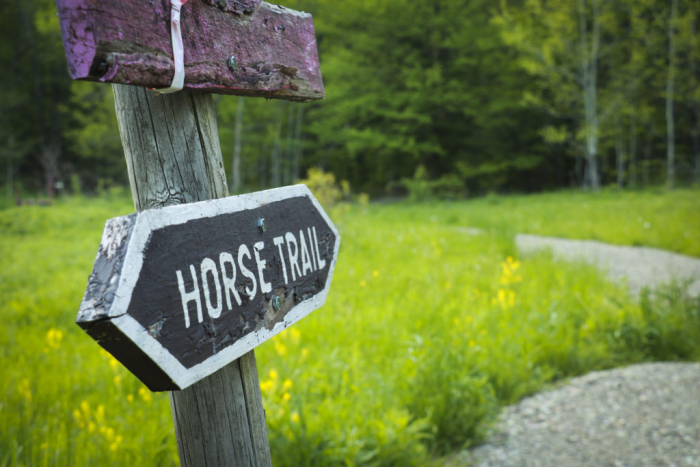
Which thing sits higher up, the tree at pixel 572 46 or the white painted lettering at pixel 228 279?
the tree at pixel 572 46

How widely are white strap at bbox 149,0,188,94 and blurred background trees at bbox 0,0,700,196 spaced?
57.6 ft

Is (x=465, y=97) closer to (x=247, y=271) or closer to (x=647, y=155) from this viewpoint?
(x=647, y=155)

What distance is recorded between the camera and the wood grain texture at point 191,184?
1.00 m

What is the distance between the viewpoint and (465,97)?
19.7m

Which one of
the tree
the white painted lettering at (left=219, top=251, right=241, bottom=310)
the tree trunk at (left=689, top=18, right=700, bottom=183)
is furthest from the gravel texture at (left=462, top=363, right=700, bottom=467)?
the tree trunk at (left=689, top=18, right=700, bottom=183)

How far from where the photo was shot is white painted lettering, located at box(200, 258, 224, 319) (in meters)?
0.87

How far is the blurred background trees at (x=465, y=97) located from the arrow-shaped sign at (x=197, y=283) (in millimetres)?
17437

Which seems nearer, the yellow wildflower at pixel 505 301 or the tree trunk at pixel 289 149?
the yellow wildflower at pixel 505 301

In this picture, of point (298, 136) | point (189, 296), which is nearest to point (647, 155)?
point (298, 136)

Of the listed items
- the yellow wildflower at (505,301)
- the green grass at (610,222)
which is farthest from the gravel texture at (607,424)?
the green grass at (610,222)

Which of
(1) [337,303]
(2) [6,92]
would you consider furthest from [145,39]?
(2) [6,92]

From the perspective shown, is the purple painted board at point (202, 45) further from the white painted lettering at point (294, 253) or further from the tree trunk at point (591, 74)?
the tree trunk at point (591, 74)

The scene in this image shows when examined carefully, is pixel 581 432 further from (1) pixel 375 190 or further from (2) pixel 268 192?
(1) pixel 375 190

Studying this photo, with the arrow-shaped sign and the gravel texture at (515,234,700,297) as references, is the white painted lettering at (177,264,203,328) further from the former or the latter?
the gravel texture at (515,234,700,297)
